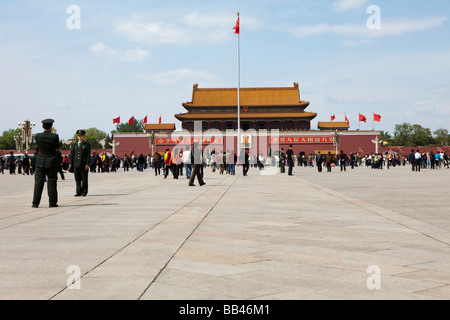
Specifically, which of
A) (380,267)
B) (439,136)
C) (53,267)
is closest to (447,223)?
(380,267)

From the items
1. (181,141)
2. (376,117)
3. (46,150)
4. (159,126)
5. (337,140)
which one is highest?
(376,117)

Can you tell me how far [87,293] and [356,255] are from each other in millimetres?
2481

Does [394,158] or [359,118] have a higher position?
[359,118]

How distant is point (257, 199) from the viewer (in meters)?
11.2

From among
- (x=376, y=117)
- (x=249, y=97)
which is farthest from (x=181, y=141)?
(x=376, y=117)

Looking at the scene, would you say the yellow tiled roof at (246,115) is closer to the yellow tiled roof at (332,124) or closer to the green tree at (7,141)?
the yellow tiled roof at (332,124)

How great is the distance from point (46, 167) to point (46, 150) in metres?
0.33

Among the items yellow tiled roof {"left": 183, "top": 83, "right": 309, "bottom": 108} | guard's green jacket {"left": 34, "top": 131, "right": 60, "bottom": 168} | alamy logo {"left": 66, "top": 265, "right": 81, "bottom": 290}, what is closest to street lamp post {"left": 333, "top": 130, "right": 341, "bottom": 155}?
yellow tiled roof {"left": 183, "top": 83, "right": 309, "bottom": 108}

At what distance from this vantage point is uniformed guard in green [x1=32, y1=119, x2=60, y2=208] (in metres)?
9.38

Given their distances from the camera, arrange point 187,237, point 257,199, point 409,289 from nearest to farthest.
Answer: point 409,289 → point 187,237 → point 257,199

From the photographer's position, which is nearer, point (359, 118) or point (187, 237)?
point (187, 237)

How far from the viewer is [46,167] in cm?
945

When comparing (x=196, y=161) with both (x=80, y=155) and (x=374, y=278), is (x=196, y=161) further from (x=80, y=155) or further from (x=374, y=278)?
A: (x=374, y=278)

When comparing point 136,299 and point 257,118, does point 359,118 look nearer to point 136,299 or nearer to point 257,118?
point 257,118
